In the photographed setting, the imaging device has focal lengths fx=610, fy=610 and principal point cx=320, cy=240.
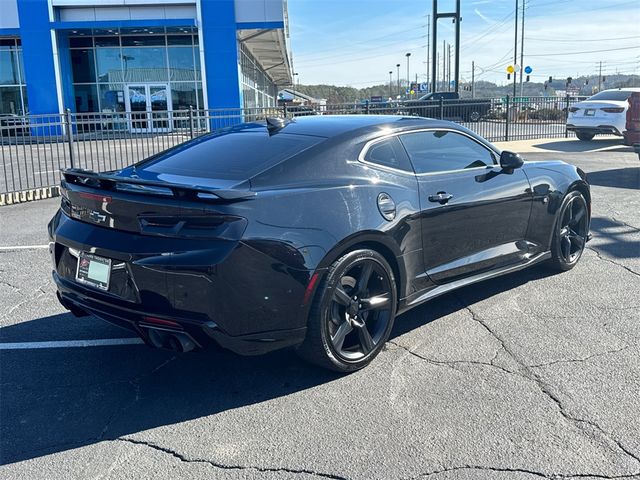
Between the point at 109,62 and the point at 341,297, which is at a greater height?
the point at 109,62

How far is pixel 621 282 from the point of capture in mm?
5539

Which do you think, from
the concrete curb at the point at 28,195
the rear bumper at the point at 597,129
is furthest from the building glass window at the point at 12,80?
the rear bumper at the point at 597,129

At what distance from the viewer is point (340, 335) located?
374 cm

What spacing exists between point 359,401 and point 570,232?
339 centimetres

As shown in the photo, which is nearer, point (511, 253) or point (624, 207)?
point (511, 253)

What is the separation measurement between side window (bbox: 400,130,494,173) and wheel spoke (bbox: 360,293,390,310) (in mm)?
988

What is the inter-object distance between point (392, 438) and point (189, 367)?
1.53 metres

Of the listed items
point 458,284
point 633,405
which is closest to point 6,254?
point 458,284

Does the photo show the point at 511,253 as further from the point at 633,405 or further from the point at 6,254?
the point at 6,254

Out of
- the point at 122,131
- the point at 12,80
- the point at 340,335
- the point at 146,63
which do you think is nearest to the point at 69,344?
the point at 340,335

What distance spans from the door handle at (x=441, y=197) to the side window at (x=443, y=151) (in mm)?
195

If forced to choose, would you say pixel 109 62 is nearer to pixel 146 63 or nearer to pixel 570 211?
pixel 146 63

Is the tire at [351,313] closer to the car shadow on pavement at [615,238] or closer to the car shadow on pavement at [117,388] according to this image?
the car shadow on pavement at [117,388]

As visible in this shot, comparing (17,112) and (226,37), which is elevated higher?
(226,37)
